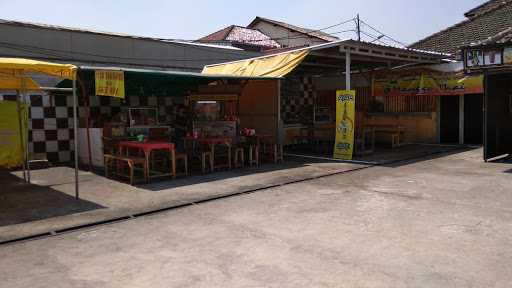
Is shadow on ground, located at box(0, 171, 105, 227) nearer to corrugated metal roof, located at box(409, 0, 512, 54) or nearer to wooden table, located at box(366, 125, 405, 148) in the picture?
wooden table, located at box(366, 125, 405, 148)

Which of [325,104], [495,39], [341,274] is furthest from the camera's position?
[325,104]

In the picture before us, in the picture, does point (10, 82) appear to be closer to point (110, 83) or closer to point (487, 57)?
point (110, 83)

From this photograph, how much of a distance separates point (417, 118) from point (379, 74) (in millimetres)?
1996

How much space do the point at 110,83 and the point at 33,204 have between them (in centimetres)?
212

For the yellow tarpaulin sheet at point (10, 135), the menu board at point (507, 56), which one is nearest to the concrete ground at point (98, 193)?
the yellow tarpaulin sheet at point (10, 135)

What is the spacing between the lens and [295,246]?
13.2 feet

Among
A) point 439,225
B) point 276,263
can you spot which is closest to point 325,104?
point 439,225

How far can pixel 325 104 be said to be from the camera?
15711mm

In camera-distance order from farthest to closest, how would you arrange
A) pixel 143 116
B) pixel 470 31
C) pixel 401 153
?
pixel 470 31 → pixel 401 153 → pixel 143 116

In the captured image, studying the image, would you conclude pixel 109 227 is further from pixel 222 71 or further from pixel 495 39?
pixel 495 39

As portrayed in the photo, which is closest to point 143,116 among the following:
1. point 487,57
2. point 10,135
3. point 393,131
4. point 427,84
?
point 10,135

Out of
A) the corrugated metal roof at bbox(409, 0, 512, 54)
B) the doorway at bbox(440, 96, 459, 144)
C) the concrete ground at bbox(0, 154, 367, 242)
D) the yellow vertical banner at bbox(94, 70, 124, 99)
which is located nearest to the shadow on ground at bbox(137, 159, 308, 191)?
the concrete ground at bbox(0, 154, 367, 242)

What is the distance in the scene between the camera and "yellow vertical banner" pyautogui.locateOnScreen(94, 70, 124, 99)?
6.27 meters

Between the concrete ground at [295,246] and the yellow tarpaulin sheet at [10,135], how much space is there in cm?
489
